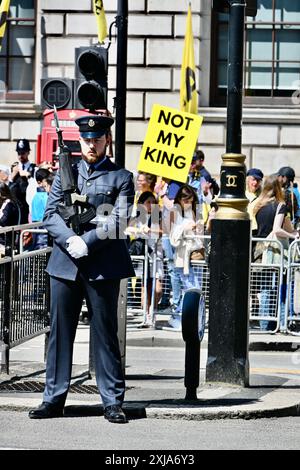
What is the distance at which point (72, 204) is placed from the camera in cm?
962

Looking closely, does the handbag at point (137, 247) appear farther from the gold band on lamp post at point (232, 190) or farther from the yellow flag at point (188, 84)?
the gold band on lamp post at point (232, 190)

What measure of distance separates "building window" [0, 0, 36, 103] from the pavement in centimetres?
1282

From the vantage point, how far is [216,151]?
84.6 ft

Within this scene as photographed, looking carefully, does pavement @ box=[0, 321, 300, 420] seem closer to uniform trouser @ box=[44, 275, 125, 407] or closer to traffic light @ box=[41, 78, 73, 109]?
uniform trouser @ box=[44, 275, 125, 407]

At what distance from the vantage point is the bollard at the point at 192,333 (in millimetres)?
10156

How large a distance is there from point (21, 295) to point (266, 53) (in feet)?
51.1

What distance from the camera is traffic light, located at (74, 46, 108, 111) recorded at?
11.6 metres

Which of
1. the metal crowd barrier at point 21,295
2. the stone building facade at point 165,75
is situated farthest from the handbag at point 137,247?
the stone building facade at point 165,75

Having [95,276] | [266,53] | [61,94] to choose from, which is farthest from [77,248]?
[266,53]

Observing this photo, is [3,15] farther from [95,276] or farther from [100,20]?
[95,276]

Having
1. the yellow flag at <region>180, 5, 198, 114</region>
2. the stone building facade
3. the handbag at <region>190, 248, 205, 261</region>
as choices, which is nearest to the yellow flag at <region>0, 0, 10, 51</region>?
the yellow flag at <region>180, 5, 198, 114</region>

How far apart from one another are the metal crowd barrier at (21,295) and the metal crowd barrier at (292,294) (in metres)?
4.41

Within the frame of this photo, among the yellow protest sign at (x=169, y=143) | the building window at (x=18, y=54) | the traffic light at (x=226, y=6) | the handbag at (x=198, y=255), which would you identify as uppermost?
the building window at (x=18, y=54)

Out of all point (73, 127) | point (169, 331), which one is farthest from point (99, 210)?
point (73, 127)
